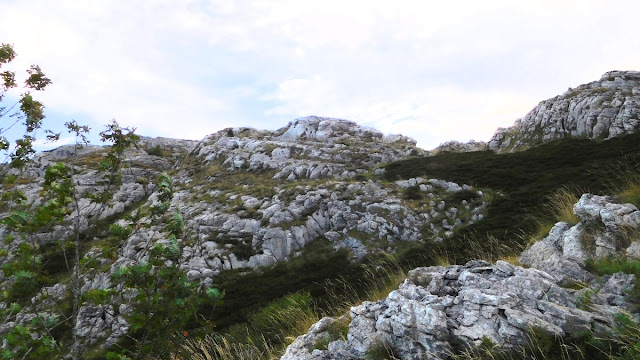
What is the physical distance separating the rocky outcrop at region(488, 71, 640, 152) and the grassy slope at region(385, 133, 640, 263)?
288cm

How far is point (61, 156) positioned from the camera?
202 ft

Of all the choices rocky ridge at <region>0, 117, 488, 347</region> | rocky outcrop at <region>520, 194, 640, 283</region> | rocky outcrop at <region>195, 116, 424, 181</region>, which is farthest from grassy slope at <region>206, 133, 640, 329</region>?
rocky outcrop at <region>195, 116, 424, 181</region>

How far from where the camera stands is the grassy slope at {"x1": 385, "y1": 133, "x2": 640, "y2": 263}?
51.6 ft

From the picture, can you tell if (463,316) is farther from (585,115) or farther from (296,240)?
(585,115)

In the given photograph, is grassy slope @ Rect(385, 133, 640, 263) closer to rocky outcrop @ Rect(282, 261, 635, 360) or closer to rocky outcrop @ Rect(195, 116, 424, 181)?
rocky outcrop @ Rect(282, 261, 635, 360)

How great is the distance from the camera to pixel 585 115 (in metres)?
33.6

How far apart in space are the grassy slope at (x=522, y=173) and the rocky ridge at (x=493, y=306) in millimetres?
4838

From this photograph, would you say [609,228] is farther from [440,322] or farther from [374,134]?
[374,134]

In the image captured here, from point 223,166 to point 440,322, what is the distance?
42.2m

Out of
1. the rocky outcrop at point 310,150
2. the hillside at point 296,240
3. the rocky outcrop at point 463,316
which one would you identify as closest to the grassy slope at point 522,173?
the hillside at point 296,240

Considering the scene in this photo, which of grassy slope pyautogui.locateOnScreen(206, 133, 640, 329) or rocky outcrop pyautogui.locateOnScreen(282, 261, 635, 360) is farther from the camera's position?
grassy slope pyautogui.locateOnScreen(206, 133, 640, 329)

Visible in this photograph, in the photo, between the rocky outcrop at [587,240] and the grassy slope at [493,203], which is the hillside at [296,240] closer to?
the rocky outcrop at [587,240]

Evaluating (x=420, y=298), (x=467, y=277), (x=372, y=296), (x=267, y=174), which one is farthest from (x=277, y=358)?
(x=267, y=174)

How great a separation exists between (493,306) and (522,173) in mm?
26393
